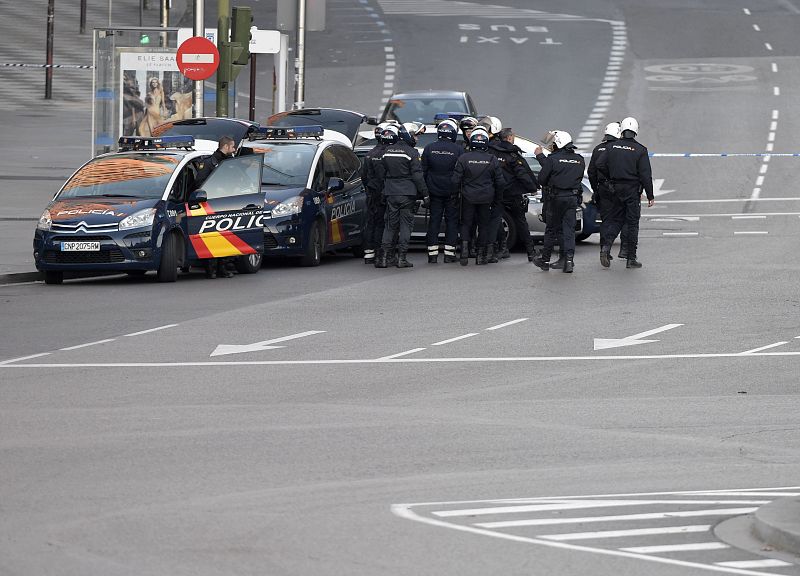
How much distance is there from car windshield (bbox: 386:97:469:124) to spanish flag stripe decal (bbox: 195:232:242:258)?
29.9 ft

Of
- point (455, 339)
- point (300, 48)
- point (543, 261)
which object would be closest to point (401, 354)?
point (455, 339)

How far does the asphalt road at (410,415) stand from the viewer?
24.4 feet

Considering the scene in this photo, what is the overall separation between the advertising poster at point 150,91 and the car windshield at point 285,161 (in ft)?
22.3

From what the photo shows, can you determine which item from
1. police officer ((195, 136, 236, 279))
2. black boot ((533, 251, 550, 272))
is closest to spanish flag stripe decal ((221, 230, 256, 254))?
police officer ((195, 136, 236, 279))

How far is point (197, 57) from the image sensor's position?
25062 millimetres

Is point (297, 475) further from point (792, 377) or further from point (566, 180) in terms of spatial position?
point (566, 180)

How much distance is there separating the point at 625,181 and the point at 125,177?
611cm

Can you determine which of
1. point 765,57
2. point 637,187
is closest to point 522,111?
point 765,57

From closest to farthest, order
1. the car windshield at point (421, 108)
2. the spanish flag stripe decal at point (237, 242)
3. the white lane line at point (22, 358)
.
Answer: the white lane line at point (22, 358)
the spanish flag stripe decal at point (237, 242)
the car windshield at point (421, 108)

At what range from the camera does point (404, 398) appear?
1204cm

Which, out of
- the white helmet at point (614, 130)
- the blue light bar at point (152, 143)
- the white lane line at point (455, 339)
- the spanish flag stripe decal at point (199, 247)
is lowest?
the spanish flag stripe decal at point (199, 247)

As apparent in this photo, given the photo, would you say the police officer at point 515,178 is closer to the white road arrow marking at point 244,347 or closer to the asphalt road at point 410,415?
the asphalt road at point 410,415

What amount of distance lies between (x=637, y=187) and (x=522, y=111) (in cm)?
2078

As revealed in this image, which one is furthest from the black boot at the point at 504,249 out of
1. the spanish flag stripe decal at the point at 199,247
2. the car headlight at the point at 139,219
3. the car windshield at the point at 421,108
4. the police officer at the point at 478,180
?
the car windshield at the point at 421,108
